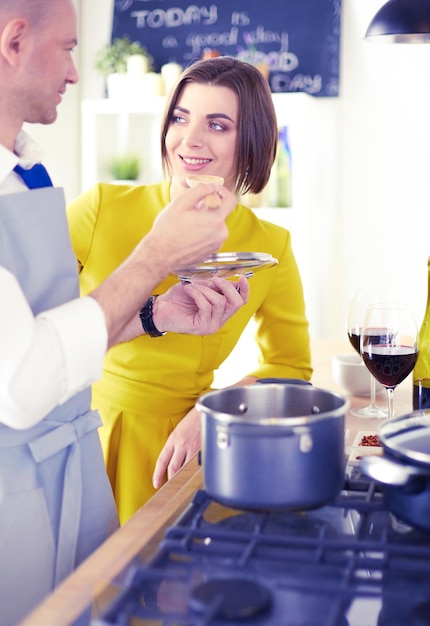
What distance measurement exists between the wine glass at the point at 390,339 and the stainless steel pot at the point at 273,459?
47 centimetres

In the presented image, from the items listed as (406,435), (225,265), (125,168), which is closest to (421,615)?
(406,435)

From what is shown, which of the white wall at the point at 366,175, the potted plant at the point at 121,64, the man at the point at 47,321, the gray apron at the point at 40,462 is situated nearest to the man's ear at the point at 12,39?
the man at the point at 47,321

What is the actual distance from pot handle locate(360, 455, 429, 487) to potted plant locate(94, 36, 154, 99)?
352 cm

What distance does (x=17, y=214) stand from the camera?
1.15 meters

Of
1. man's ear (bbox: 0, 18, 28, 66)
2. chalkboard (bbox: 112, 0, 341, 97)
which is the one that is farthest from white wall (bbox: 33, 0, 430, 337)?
man's ear (bbox: 0, 18, 28, 66)

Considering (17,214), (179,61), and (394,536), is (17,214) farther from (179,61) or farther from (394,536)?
(179,61)

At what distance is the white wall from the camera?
4.01m

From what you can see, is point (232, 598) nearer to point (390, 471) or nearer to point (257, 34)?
point (390, 471)

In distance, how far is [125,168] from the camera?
4.29 metres

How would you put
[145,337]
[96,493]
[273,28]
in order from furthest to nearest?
[273,28] → [145,337] → [96,493]

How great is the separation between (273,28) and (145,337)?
2825mm

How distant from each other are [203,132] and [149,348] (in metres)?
0.50

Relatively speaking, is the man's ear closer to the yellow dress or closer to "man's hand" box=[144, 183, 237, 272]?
"man's hand" box=[144, 183, 237, 272]

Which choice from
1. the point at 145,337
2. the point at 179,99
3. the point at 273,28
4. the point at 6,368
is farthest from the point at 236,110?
the point at 273,28
